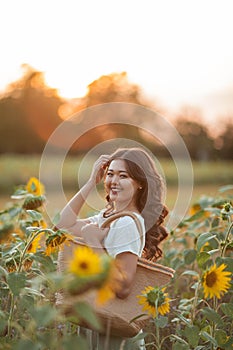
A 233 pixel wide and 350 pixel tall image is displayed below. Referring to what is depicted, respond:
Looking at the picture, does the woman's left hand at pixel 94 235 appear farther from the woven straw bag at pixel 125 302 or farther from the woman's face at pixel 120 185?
the woman's face at pixel 120 185

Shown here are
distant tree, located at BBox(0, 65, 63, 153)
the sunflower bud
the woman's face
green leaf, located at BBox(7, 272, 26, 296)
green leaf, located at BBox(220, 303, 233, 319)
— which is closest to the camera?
green leaf, located at BBox(7, 272, 26, 296)

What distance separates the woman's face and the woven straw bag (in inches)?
5.0

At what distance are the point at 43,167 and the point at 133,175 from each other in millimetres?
386

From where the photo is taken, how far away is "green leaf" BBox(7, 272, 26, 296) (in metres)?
1.58

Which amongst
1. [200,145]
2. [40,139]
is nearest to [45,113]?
[40,139]

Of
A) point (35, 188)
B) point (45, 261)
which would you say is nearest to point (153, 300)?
point (45, 261)

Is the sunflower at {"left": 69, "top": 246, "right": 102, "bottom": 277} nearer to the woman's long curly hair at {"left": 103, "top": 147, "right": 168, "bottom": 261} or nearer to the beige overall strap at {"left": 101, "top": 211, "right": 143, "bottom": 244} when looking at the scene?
the beige overall strap at {"left": 101, "top": 211, "right": 143, "bottom": 244}

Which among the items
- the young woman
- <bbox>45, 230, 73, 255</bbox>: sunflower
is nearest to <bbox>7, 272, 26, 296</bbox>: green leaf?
<bbox>45, 230, 73, 255</bbox>: sunflower

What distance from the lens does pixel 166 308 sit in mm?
1684

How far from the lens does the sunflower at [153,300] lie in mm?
1640

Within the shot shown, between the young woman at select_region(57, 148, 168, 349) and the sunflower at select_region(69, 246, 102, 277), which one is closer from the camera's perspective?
the sunflower at select_region(69, 246, 102, 277)

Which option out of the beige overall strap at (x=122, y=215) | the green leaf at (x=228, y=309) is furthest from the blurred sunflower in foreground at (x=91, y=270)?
the green leaf at (x=228, y=309)

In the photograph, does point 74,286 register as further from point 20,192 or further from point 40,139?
point 40,139

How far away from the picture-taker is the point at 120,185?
6.12 feet
